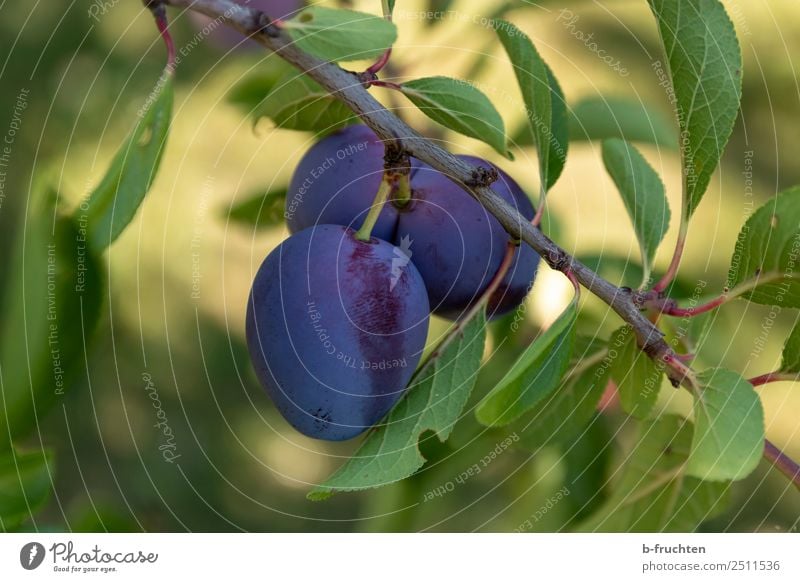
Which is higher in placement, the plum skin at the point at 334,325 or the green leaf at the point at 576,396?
the plum skin at the point at 334,325

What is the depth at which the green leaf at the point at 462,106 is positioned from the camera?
1.73 feet

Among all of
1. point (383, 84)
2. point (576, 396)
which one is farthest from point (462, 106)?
point (576, 396)

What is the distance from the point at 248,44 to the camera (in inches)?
33.1

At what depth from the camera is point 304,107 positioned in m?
0.63

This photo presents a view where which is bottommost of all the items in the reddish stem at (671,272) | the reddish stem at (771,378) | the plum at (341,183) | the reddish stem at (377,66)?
the reddish stem at (771,378)

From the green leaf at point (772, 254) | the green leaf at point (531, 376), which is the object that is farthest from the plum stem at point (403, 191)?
the green leaf at point (772, 254)

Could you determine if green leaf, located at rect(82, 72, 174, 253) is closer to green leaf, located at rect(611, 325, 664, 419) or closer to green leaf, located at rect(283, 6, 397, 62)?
green leaf, located at rect(283, 6, 397, 62)

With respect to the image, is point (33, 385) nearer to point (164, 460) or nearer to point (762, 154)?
point (164, 460)

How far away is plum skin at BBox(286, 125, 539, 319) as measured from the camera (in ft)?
1.80

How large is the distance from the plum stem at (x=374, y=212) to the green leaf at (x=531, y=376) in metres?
0.12

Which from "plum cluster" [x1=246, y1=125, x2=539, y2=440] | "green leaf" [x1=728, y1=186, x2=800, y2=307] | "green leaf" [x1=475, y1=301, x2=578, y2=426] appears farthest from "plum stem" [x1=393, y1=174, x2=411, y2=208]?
"green leaf" [x1=728, y1=186, x2=800, y2=307]

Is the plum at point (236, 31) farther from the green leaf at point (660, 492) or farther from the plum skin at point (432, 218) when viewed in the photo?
the green leaf at point (660, 492)

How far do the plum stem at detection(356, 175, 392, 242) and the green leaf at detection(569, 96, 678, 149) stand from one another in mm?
318

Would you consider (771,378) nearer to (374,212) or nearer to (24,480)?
(374,212)
